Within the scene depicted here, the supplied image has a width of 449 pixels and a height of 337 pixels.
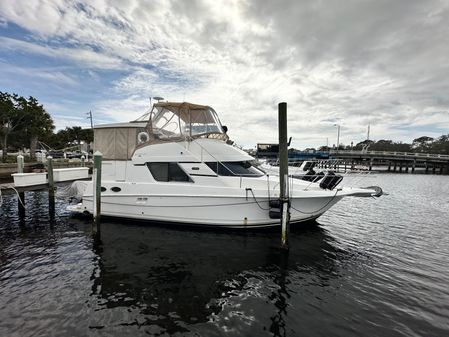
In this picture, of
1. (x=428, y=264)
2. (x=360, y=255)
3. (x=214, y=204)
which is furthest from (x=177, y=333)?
(x=428, y=264)

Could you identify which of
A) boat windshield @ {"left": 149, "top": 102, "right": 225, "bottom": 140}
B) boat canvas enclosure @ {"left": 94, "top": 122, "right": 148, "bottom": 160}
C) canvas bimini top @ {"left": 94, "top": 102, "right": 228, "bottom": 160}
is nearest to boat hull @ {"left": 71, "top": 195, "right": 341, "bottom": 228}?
boat canvas enclosure @ {"left": 94, "top": 122, "right": 148, "bottom": 160}

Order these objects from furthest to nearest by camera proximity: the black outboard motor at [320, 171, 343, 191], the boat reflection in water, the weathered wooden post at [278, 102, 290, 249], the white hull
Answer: the black outboard motor at [320, 171, 343, 191], the white hull, the weathered wooden post at [278, 102, 290, 249], the boat reflection in water

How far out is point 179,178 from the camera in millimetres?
9023

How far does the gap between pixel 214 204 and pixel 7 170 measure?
65.1 feet

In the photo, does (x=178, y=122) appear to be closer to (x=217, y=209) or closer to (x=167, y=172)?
(x=167, y=172)

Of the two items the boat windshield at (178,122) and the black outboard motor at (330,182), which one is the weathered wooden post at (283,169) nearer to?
the black outboard motor at (330,182)

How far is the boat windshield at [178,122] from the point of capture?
9.48 metres

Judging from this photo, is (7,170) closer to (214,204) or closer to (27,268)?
(27,268)

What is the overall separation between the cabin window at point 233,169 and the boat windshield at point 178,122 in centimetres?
133

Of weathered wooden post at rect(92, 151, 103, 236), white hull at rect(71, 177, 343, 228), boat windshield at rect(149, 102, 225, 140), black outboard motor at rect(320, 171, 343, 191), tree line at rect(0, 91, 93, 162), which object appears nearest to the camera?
weathered wooden post at rect(92, 151, 103, 236)

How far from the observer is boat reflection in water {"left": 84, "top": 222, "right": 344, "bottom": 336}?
441 cm

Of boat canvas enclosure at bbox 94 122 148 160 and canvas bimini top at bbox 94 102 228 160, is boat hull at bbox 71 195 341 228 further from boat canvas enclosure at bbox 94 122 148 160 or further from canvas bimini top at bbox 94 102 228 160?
canvas bimini top at bbox 94 102 228 160

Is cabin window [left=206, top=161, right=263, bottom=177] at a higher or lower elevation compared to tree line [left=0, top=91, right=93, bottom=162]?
lower

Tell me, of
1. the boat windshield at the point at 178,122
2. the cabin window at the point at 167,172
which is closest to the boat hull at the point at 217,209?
the cabin window at the point at 167,172
